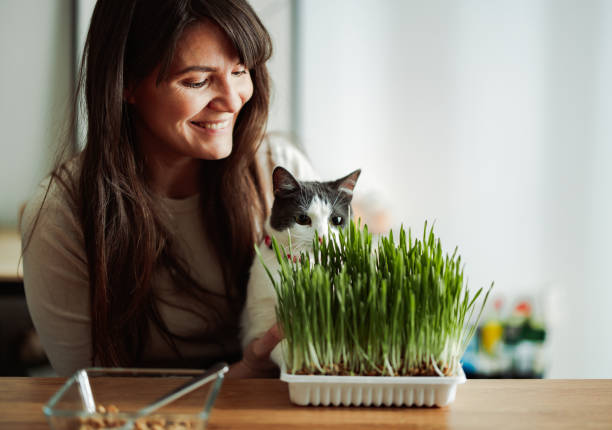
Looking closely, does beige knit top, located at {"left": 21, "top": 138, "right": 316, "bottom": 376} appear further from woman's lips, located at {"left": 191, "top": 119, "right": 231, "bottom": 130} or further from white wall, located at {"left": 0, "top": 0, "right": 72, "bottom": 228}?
white wall, located at {"left": 0, "top": 0, "right": 72, "bottom": 228}

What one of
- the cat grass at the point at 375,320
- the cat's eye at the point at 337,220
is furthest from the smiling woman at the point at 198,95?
the cat grass at the point at 375,320

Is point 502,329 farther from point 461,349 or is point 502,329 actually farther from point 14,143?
point 14,143

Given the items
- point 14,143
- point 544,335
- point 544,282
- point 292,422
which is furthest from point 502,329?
point 14,143

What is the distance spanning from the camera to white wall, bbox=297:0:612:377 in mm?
2553

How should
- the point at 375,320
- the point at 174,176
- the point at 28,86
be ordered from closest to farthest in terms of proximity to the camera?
the point at 375,320, the point at 174,176, the point at 28,86

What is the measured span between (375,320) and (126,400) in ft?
1.17

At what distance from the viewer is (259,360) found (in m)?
1.01

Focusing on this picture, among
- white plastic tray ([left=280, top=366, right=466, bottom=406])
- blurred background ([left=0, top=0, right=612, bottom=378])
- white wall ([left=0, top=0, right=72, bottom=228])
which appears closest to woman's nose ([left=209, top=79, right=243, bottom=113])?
white plastic tray ([left=280, top=366, right=466, bottom=406])

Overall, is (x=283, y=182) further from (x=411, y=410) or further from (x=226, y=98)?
(x=411, y=410)

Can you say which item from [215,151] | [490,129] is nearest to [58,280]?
A: [215,151]

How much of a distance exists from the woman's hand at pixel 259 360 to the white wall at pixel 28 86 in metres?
2.13

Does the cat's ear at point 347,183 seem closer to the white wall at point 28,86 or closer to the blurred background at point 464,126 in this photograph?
the blurred background at point 464,126

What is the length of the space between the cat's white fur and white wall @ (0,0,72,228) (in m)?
→ 2.12

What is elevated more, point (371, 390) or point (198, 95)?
point (198, 95)
